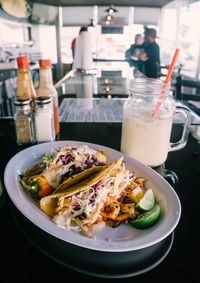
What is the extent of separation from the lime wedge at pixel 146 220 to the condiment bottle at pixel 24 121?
A: 44cm

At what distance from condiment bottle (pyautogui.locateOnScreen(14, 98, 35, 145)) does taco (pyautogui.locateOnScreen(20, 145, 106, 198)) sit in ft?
0.55

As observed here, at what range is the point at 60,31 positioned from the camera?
22.3 feet

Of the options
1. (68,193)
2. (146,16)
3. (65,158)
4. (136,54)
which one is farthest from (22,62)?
(146,16)

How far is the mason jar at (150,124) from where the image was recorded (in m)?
0.64

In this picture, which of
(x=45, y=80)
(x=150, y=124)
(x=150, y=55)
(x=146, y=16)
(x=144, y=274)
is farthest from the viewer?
(x=146, y=16)

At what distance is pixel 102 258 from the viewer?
0.37 m

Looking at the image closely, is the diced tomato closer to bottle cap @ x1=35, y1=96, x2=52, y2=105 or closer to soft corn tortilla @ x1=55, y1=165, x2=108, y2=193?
soft corn tortilla @ x1=55, y1=165, x2=108, y2=193

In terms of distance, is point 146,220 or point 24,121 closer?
point 146,220

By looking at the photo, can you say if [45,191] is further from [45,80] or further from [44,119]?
[45,80]

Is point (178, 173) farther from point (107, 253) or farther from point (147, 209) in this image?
point (107, 253)

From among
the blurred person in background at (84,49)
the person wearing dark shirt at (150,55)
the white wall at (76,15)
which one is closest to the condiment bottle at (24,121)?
the blurred person in background at (84,49)

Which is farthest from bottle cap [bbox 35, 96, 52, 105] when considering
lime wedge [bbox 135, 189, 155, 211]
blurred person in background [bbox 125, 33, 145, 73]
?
blurred person in background [bbox 125, 33, 145, 73]

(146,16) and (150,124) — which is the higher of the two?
(146,16)

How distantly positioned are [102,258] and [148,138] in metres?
0.36
